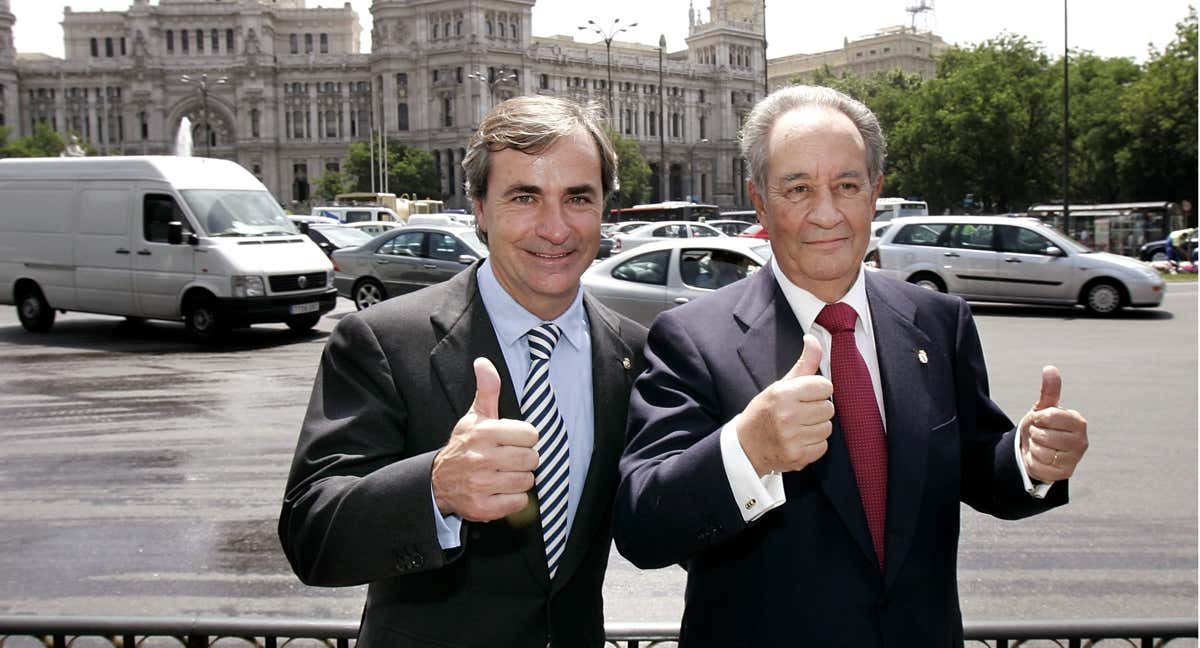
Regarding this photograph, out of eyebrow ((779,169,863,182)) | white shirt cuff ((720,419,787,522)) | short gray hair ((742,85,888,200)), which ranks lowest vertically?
white shirt cuff ((720,419,787,522))

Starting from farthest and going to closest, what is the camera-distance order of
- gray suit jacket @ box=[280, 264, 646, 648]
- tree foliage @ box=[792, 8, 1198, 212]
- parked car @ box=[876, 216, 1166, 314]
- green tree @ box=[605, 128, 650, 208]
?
green tree @ box=[605, 128, 650, 208]
tree foliage @ box=[792, 8, 1198, 212]
parked car @ box=[876, 216, 1166, 314]
gray suit jacket @ box=[280, 264, 646, 648]

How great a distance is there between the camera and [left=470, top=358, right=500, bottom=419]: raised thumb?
1563mm

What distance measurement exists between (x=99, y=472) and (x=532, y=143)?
229 inches

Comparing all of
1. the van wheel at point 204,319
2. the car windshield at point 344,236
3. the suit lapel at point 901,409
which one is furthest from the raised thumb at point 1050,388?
the car windshield at point 344,236

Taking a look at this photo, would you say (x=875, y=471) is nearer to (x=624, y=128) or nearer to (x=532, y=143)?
(x=532, y=143)

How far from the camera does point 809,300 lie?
2.06 meters

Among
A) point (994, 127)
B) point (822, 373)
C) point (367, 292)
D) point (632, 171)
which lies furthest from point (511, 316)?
point (632, 171)

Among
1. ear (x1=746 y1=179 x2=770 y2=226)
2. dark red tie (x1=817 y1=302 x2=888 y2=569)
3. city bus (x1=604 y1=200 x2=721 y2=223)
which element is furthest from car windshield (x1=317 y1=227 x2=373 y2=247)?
dark red tie (x1=817 y1=302 x2=888 y2=569)

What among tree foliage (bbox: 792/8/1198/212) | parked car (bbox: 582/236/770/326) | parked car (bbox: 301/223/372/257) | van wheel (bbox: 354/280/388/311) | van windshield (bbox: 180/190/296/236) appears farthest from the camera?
tree foliage (bbox: 792/8/1198/212)

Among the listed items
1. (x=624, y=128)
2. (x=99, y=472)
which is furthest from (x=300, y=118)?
(x=99, y=472)

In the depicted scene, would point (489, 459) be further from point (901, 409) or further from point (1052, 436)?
point (1052, 436)

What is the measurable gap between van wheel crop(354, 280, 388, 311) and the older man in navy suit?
1345 cm

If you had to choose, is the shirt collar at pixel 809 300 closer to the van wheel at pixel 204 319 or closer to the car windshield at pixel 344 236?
the van wheel at pixel 204 319

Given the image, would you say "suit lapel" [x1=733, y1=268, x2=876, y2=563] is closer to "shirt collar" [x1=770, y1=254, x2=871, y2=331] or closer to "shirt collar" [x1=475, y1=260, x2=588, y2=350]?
"shirt collar" [x1=770, y1=254, x2=871, y2=331]
